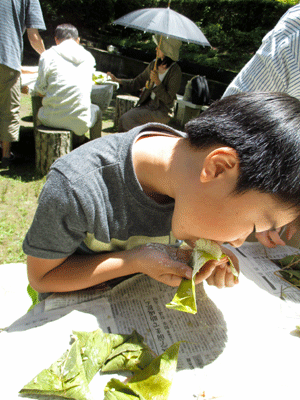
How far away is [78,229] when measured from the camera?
1.15m

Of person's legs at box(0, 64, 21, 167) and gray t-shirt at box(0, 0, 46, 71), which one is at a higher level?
gray t-shirt at box(0, 0, 46, 71)

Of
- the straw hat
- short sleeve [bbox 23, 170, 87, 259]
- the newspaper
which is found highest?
the straw hat

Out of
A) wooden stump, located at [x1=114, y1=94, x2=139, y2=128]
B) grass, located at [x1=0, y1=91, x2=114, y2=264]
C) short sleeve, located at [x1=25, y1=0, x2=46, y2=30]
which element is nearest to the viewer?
grass, located at [x1=0, y1=91, x2=114, y2=264]

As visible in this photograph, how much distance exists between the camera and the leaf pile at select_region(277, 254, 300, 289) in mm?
1640

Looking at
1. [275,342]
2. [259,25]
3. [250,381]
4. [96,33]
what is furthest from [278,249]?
[96,33]

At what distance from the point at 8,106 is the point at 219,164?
12.5 ft

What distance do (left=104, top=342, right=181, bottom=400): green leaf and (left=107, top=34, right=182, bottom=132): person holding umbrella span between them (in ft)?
14.5

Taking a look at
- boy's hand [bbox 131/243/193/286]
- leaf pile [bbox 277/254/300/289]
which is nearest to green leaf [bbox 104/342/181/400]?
boy's hand [bbox 131/243/193/286]

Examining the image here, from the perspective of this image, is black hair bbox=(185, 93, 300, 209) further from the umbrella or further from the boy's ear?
the umbrella

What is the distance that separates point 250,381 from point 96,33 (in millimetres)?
15995

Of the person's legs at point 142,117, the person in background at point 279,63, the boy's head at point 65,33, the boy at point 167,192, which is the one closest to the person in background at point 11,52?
the boy's head at point 65,33

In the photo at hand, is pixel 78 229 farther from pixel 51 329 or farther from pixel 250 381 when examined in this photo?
pixel 250 381

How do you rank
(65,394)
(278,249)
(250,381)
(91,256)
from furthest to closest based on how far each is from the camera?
(278,249) < (91,256) < (250,381) < (65,394)

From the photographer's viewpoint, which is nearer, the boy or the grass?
the boy
